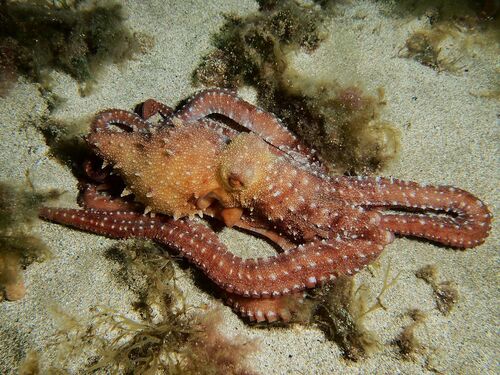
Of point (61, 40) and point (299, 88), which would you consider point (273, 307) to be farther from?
point (61, 40)

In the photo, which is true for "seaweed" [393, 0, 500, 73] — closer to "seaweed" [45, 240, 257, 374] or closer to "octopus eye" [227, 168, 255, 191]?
"octopus eye" [227, 168, 255, 191]

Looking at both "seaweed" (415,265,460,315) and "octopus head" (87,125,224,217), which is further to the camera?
"seaweed" (415,265,460,315)

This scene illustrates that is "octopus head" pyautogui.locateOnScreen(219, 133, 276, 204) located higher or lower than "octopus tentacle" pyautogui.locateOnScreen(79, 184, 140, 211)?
higher

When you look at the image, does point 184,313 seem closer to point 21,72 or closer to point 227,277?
point 227,277

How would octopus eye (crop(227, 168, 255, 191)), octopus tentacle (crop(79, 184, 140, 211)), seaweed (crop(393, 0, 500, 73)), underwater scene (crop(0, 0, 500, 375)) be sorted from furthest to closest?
seaweed (crop(393, 0, 500, 73)) < octopus tentacle (crop(79, 184, 140, 211)) < underwater scene (crop(0, 0, 500, 375)) < octopus eye (crop(227, 168, 255, 191))

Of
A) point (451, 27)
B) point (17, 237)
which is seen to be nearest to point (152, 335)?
point (17, 237)

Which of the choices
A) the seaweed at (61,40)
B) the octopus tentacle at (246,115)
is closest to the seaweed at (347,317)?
the octopus tentacle at (246,115)

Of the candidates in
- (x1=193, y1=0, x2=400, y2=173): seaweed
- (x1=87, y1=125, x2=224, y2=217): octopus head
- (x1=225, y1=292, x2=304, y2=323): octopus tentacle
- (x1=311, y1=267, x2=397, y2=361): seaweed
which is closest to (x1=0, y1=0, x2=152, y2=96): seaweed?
(x1=193, y1=0, x2=400, y2=173): seaweed

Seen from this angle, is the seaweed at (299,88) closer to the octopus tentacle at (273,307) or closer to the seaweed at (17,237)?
the octopus tentacle at (273,307)
